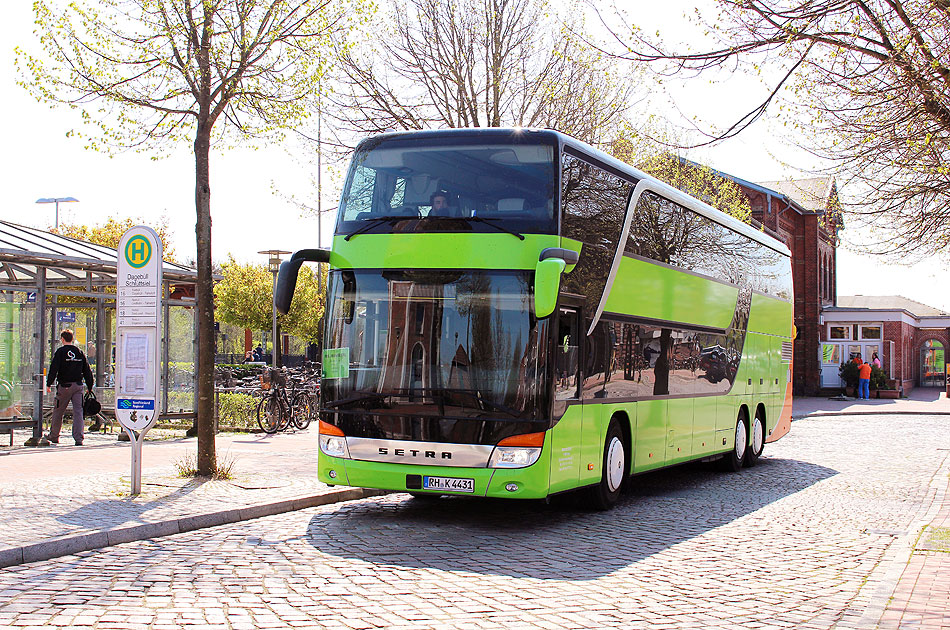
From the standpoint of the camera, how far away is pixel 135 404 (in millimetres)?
10836

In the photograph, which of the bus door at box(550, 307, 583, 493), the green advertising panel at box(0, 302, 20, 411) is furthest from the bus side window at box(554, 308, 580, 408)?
the green advertising panel at box(0, 302, 20, 411)

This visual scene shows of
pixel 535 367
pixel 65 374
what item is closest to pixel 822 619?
pixel 535 367

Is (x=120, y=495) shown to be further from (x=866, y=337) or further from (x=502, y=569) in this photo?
(x=866, y=337)

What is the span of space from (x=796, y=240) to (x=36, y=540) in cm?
4505

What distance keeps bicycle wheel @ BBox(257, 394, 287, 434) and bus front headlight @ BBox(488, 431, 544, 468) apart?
1128 centimetres

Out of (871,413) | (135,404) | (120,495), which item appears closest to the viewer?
(120,495)

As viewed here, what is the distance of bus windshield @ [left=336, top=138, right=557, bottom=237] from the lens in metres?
9.71

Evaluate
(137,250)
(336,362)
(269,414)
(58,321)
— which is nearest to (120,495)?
(137,250)

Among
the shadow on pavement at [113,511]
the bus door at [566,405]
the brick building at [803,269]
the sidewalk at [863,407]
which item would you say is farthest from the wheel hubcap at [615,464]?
the brick building at [803,269]

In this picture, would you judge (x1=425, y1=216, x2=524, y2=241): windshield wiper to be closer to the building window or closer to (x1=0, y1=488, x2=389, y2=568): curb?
(x1=0, y1=488, x2=389, y2=568): curb

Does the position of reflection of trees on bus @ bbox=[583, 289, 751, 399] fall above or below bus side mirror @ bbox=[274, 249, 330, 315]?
below

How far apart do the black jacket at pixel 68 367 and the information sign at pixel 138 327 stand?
611 centimetres

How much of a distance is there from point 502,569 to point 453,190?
389 centimetres

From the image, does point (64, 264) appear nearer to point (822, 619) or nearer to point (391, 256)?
point (391, 256)
